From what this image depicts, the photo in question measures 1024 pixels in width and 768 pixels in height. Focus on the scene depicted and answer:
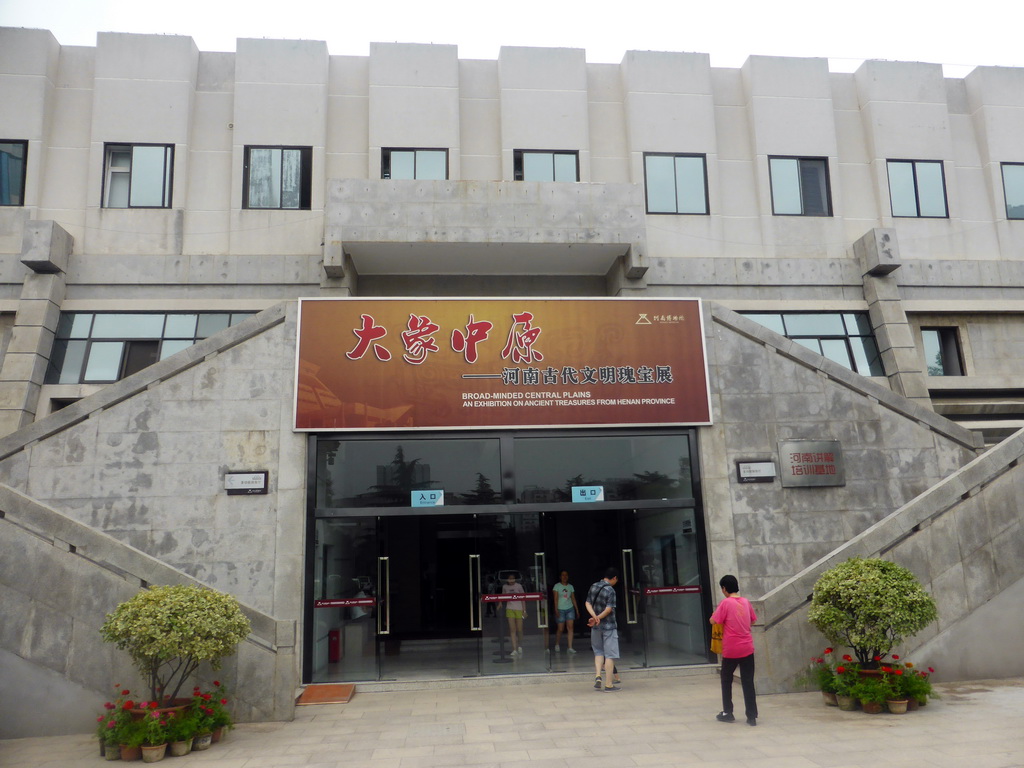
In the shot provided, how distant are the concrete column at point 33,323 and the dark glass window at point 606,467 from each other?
10636 millimetres

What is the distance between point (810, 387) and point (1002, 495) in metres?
3.67

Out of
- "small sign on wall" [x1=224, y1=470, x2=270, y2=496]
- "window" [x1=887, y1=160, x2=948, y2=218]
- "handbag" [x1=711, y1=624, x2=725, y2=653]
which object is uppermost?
"window" [x1=887, y1=160, x2=948, y2=218]

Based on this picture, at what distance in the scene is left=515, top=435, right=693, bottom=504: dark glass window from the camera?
1413 centimetres

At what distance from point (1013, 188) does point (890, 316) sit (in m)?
5.76

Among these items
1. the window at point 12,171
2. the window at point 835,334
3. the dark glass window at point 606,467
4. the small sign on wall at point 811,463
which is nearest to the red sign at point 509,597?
the dark glass window at point 606,467

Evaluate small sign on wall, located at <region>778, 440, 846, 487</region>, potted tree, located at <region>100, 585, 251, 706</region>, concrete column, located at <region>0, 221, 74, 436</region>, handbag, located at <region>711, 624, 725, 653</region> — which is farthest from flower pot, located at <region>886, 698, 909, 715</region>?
concrete column, located at <region>0, 221, 74, 436</region>

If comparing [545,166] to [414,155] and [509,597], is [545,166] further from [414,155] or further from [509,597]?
[509,597]

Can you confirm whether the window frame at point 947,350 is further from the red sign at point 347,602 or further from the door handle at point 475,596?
the red sign at point 347,602

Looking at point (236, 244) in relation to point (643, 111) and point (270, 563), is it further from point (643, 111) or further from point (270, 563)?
point (643, 111)

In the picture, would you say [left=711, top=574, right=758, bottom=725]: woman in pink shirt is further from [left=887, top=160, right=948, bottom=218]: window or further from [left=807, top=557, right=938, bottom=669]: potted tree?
[left=887, top=160, right=948, bottom=218]: window

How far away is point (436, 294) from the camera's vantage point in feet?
61.3

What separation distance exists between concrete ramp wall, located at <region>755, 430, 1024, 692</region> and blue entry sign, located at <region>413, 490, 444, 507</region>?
5635 mm

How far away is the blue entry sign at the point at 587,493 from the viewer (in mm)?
A: 14156

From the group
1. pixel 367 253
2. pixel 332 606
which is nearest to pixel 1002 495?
pixel 332 606
